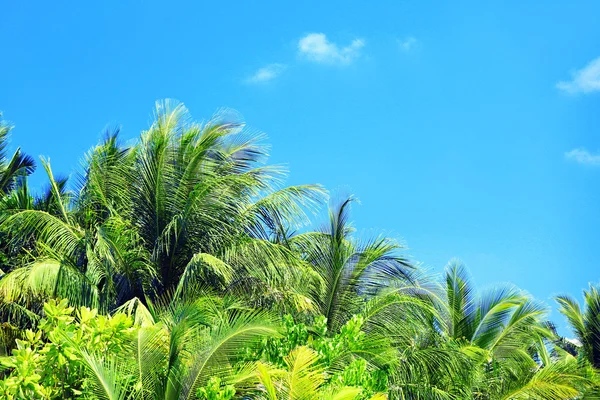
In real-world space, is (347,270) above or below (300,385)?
above

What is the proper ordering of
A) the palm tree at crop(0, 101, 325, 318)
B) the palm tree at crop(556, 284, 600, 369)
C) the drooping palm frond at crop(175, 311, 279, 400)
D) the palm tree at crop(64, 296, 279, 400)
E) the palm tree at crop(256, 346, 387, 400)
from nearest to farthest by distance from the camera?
the palm tree at crop(256, 346, 387, 400)
the palm tree at crop(64, 296, 279, 400)
the drooping palm frond at crop(175, 311, 279, 400)
the palm tree at crop(0, 101, 325, 318)
the palm tree at crop(556, 284, 600, 369)

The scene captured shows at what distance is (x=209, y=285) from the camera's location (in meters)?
12.8

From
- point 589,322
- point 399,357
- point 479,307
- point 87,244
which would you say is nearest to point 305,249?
point 399,357

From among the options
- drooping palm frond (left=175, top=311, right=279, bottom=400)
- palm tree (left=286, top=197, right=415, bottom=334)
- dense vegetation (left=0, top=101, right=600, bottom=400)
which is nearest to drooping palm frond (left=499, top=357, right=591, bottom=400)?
dense vegetation (left=0, top=101, right=600, bottom=400)

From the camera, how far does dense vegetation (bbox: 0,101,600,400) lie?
30.8 ft

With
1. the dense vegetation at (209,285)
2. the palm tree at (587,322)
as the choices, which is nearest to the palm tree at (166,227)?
the dense vegetation at (209,285)

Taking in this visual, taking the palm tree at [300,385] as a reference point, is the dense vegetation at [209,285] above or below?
above

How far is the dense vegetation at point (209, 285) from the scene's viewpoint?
9.38 m

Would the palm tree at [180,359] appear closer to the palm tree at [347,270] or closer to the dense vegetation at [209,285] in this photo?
the dense vegetation at [209,285]

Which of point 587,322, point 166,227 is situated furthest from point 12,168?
point 587,322

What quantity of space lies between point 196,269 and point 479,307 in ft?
27.8

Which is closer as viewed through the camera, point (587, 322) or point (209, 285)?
point (209, 285)

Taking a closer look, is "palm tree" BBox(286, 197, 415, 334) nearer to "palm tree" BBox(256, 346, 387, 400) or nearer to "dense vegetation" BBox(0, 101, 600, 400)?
"dense vegetation" BBox(0, 101, 600, 400)

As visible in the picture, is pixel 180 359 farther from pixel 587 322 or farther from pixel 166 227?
pixel 587 322
